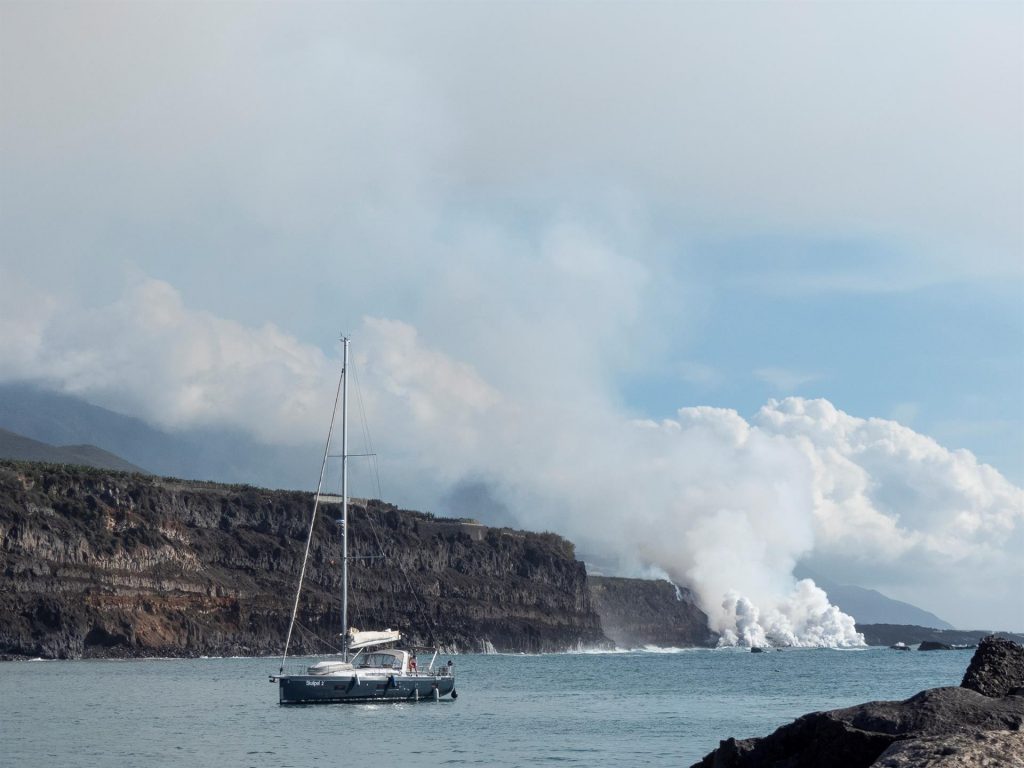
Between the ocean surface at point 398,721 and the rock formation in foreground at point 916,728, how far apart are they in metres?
20.9

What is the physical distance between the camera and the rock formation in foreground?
710 inches

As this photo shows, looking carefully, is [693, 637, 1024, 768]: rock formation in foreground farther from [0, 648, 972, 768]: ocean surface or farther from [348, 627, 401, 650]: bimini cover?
[348, 627, 401, 650]: bimini cover

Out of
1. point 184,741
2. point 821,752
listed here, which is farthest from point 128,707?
point 821,752

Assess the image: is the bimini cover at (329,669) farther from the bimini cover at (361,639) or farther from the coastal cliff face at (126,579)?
the coastal cliff face at (126,579)

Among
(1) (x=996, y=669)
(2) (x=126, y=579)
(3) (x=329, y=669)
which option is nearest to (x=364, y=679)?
(3) (x=329, y=669)

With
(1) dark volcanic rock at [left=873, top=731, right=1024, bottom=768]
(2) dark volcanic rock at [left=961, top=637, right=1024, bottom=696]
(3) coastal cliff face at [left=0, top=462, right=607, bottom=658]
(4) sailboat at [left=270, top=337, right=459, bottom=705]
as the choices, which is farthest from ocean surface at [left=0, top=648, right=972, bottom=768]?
(3) coastal cliff face at [left=0, top=462, right=607, bottom=658]

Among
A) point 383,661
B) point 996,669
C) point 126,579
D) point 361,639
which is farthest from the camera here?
point 126,579

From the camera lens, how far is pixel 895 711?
79.1 ft

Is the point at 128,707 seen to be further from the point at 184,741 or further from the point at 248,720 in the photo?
the point at 184,741

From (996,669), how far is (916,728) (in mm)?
5457

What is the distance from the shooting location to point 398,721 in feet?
215

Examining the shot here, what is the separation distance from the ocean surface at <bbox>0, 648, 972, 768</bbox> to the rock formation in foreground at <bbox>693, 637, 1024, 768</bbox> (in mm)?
20905

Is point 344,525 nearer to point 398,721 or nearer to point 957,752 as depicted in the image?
point 398,721

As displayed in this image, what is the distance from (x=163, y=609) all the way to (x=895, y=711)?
159 metres
